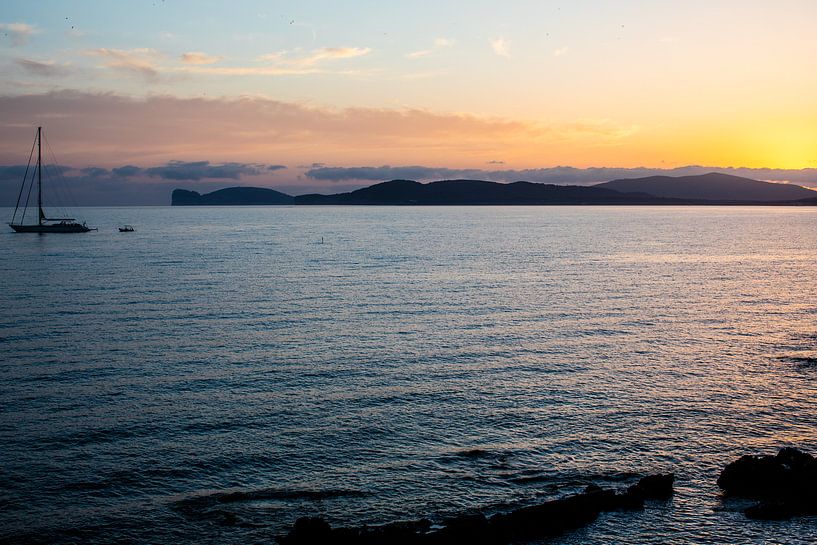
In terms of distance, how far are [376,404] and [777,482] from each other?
17867mm

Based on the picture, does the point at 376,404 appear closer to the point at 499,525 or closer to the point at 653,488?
the point at 499,525

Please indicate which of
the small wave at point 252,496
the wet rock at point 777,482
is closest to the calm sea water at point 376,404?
the small wave at point 252,496

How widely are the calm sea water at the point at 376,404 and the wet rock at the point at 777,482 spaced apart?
907mm

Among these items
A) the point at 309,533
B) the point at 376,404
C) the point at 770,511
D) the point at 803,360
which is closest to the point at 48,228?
the point at 376,404

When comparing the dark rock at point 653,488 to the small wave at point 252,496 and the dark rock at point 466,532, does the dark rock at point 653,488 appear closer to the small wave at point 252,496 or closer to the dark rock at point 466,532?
the dark rock at point 466,532

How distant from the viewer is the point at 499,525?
2111cm

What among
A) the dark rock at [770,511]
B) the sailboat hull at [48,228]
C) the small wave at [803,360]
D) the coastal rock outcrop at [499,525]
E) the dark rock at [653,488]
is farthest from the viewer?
the sailboat hull at [48,228]

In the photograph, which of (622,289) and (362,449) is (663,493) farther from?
(622,289)

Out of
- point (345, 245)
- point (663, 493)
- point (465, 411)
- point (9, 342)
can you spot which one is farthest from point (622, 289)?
point (345, 245)

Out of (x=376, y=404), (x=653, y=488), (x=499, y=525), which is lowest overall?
(x=499, y=525)

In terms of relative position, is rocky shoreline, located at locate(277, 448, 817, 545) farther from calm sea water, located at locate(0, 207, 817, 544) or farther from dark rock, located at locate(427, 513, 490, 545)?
calm sea water, located at locate(0, 207, 817, 544)

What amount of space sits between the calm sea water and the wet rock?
0.91m

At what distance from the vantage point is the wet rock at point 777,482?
906 inches

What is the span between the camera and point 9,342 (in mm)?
46156
